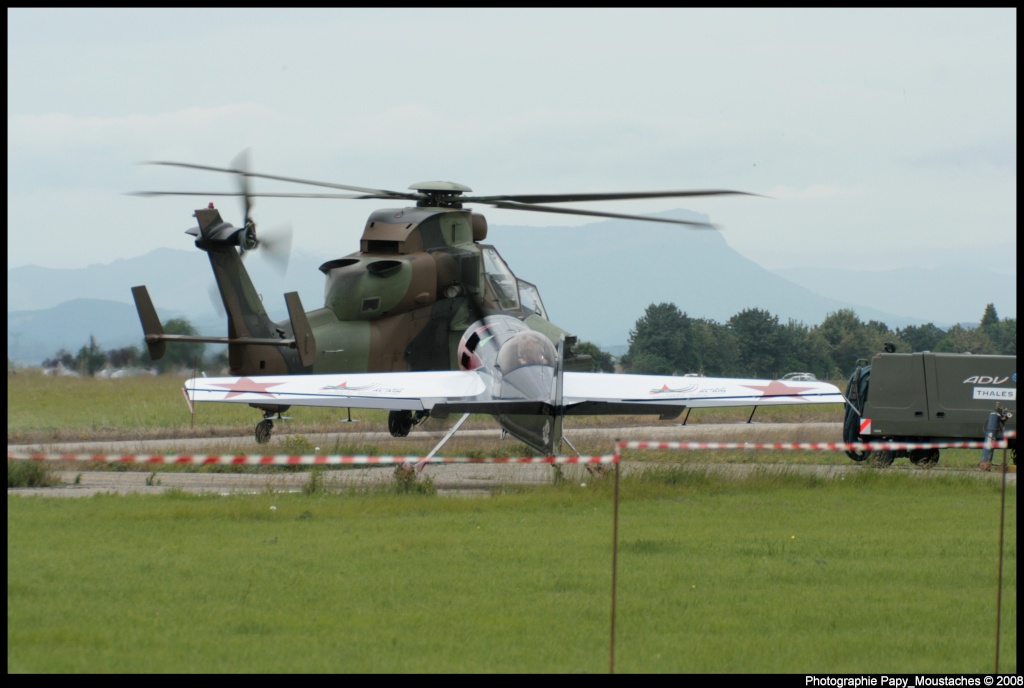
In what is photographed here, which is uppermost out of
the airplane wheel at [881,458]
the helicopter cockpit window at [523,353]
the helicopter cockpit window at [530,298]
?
the helicopter cockpit window at [530,298]

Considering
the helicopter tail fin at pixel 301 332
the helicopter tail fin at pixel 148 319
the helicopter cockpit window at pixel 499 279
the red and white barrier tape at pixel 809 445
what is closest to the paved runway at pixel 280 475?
the red and white barrier tape at pixel 809 445

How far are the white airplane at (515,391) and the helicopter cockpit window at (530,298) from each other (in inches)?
104

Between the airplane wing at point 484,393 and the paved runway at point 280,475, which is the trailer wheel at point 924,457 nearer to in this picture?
the paved runway at point 280,475

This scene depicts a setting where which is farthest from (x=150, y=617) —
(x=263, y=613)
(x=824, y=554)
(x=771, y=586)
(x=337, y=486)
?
(x=337, y=486)

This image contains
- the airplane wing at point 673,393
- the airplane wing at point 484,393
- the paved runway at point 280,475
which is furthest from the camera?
the airplane wing at point 673,393

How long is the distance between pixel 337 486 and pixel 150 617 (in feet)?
26.8

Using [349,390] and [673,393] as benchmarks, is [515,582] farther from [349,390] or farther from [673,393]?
[673,393]

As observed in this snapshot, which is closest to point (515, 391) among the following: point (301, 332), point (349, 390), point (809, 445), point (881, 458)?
point (349, 390)

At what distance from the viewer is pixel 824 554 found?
12023mm

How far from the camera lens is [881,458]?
21.5 meters

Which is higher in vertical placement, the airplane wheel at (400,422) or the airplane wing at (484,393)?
the airplane wing at (484,393)

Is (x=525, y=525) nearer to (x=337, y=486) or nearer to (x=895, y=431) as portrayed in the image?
(x=337, y=486)

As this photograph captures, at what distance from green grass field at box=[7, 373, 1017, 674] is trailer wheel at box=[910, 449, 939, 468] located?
4.56m

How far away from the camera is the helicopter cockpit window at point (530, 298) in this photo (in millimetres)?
24875
